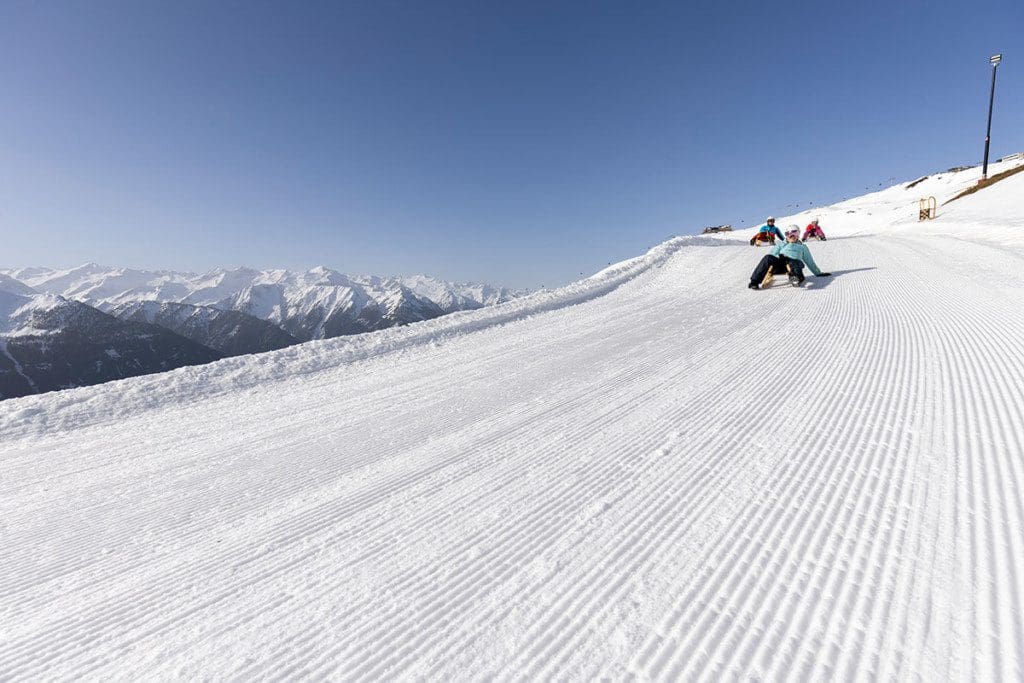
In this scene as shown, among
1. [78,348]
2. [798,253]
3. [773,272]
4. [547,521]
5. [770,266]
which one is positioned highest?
[798,253]

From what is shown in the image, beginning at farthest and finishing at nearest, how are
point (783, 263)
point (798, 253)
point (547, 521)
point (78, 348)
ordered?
point (78, 348) < point (783, 263) < point (798, 253) < point (547, 521)

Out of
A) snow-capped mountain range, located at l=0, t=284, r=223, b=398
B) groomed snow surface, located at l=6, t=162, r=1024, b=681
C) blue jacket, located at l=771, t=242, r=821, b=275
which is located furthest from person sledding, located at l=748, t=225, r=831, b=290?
snow-capped mountain range, located at l=0, t=284, r=223, b=398

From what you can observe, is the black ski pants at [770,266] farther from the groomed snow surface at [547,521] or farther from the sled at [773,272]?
the groomed snow surface at [547,521]

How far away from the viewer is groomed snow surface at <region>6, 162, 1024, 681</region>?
1.60 m

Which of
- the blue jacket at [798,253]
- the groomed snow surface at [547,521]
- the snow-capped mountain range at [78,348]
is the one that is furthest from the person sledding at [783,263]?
the snow-capped mountain range at [78,348]

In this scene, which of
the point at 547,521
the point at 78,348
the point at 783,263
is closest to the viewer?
the point at 547,521

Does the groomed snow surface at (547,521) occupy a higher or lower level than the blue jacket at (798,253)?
lower

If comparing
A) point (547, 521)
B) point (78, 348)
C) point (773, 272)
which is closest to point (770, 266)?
point (773, 272)

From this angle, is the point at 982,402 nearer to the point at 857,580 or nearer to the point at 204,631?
the point at 857,580

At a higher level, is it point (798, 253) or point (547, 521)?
point (798, 253)

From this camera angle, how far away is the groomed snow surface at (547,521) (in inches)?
62.9

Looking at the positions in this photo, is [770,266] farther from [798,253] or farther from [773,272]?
[798,253]

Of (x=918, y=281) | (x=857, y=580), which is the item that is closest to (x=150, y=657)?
(x=857, y=580)

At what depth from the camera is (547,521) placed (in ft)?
7.63
